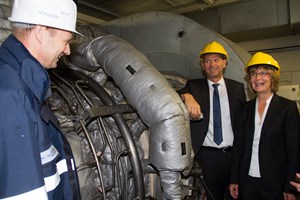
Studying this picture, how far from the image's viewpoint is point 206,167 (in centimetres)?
219

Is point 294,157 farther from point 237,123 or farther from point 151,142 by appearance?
point 151,142

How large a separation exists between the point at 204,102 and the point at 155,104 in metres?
0.76

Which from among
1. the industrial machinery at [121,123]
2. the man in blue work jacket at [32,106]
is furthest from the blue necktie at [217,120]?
the man in blue work jacket at [32,106]

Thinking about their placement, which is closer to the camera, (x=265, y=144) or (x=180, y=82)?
(x=265, y=144)

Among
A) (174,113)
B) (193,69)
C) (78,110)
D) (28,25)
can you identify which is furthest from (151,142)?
(193,69)

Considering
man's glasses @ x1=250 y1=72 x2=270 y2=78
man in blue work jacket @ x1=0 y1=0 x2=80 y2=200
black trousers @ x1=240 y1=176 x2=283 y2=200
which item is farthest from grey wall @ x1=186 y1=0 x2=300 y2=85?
man in blue work jacket @ x1=0 y1=0 x2=80 y2=200

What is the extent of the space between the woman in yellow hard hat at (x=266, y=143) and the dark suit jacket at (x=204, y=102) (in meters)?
0.13

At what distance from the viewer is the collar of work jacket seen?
2.98ft

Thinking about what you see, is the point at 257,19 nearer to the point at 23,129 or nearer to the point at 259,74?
the point at 259,74

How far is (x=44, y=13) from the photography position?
97 centimetres

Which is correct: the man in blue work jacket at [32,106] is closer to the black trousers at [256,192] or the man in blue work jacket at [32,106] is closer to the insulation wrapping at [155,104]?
the insulation wrapping at [155,104]

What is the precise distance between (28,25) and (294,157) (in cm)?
163

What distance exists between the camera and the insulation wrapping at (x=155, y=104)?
4.96 feet

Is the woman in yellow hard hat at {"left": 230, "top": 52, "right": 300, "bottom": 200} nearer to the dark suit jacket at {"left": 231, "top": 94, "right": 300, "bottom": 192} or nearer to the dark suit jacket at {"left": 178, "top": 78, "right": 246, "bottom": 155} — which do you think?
the dark suit jacket at {"left": 231, "top": 94, "right": 300, "bottom": 192}
